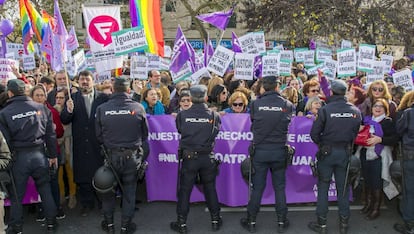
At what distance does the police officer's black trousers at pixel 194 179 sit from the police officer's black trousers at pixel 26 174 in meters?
1.68

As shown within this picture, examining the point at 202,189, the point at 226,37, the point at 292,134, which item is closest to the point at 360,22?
the point at 292,134

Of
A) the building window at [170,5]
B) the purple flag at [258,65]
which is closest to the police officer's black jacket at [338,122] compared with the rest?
the purple flag at [258,65]

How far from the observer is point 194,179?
5.35 metres

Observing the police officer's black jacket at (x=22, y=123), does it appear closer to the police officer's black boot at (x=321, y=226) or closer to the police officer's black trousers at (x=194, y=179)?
the police officer's black trousers at (x=194, y=179)

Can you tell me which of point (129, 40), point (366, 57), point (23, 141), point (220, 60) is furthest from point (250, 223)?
point (366, 57)

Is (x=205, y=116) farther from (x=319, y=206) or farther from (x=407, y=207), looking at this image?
(x=407, y=207)

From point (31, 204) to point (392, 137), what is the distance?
522 cm

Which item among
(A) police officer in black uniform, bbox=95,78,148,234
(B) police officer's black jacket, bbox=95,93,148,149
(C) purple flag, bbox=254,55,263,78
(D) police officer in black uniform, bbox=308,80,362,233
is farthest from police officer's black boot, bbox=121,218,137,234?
(C) purple flag, bbox=254,55,263,78

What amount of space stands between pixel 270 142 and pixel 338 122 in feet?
2.82

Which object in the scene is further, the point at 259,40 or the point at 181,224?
the point at 259,40

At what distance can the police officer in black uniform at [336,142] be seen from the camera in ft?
16.9

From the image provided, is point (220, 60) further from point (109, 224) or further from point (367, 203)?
point (109, 224)

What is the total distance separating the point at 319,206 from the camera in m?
5.36

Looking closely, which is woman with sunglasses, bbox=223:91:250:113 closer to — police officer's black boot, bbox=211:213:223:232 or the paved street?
the paved street
